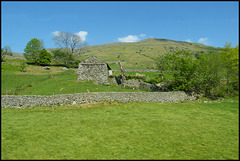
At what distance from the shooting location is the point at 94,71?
1521 inches

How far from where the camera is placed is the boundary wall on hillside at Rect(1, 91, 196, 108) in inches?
860

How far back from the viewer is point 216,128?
50.6 ft

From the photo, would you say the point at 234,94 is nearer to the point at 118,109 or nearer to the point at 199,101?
the point at 199,101

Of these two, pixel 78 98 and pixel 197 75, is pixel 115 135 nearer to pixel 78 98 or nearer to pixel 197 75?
pixel 78 98

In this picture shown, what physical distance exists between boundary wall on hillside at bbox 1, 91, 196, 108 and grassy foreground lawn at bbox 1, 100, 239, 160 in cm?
147

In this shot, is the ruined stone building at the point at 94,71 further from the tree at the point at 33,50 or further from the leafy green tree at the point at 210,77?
the tree at the point at 33,50

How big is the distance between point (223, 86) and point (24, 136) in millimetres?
32715

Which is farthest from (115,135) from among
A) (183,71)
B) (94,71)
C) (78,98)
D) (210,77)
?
(94,71)

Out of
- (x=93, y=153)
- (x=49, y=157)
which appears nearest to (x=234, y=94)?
(x=93, y=153)

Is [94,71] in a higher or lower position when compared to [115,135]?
higher

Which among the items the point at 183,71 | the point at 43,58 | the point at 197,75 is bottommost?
the point at 197,75

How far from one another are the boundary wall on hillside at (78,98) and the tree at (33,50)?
5226 cm

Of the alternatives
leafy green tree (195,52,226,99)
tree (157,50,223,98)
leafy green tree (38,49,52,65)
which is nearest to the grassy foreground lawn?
tree (157,50,223,98)

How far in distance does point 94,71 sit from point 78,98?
636 inches
